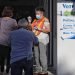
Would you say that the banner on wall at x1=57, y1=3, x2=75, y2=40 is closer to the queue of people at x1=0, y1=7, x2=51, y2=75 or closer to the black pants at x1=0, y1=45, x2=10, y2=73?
the queue of people at x1=0, y1=7, x2=51, y2=75

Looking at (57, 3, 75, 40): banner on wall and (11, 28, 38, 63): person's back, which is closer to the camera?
(11, 28, 38, 63): person's back

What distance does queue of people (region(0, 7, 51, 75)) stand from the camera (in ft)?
26.3

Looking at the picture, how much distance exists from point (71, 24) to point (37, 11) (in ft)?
2.85

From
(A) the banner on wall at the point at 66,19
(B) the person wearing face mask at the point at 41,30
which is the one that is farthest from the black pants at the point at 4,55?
(A) the banner on wall at the point at 66,19

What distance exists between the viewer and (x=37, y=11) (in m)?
9.97

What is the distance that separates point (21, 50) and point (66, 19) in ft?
7.49

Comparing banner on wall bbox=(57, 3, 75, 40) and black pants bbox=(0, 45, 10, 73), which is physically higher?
banner on wall bbox=(57, 3, 75, 40)

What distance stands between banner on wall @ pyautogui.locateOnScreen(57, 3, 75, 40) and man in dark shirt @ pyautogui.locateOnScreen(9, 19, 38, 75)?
1996mm

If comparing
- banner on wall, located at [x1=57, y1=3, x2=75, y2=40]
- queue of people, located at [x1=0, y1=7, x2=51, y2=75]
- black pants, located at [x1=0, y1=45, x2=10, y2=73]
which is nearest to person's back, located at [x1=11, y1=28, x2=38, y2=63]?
queue of people, located at [x1=0, y1=7, x2=51, y2=75]

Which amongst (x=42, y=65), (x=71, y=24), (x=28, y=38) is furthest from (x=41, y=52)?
(x=28, y=38)

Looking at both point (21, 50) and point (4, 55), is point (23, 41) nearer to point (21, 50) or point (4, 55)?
point (21, 50)

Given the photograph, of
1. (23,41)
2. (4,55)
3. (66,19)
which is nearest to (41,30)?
(66,19)

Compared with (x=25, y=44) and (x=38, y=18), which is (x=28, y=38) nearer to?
(x=25, y=44)

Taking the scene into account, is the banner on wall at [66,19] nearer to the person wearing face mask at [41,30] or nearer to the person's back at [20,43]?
the person wearing face mask at [41,30]
